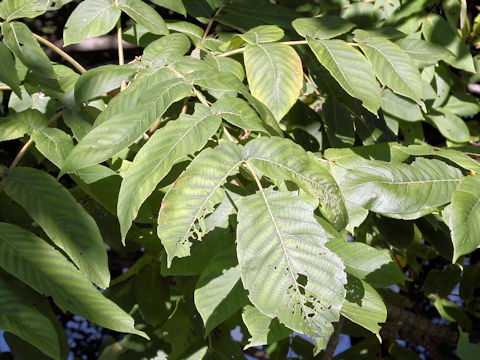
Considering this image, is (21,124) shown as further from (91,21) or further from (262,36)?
(262,36)

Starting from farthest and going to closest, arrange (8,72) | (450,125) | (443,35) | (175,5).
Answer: (450,125), (443,35), (175,5), (8,72)

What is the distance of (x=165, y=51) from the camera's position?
135 cm

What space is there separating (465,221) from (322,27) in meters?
0.65

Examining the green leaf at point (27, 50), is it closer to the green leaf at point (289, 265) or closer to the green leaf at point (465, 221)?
the green leaf at point (289, 265)

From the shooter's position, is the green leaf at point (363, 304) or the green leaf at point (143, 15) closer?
the green leaf at point (363, 304)

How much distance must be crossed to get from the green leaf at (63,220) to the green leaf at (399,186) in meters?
0.46

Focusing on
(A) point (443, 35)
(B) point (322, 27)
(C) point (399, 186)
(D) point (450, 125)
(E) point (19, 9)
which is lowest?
(D) point (450, 125)

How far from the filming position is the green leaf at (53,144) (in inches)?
46.5

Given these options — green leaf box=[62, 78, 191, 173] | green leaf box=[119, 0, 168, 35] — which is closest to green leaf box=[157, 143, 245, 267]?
green leaf box=[62, 78, 191, 173]

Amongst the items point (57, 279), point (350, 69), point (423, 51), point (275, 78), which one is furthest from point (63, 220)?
point (423, 51)

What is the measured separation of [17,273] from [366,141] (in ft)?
3.19

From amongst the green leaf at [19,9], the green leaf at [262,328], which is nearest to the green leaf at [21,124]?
the green leaf at [19,9]

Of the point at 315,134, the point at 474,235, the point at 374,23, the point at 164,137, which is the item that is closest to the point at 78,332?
the point at 315,134

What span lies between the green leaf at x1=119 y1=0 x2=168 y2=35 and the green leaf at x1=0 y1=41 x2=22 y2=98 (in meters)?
0.31
